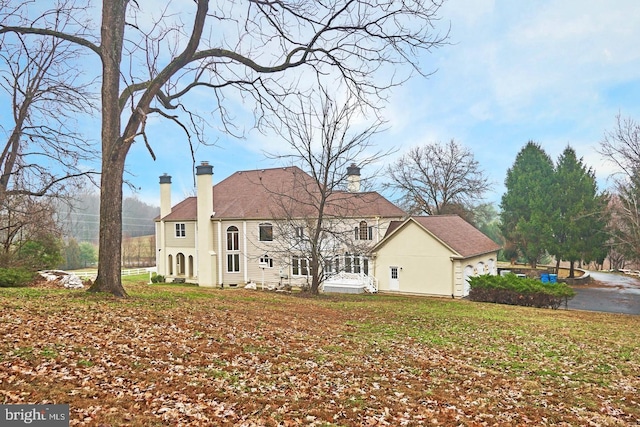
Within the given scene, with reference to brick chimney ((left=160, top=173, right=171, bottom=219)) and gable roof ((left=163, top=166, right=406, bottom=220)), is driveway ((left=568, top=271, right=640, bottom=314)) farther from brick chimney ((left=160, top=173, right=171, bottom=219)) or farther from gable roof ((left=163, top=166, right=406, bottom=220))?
brick chimney ((left=160, top=173, right=171, bottom=219))

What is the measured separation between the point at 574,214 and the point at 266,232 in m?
28.7

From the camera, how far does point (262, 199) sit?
30859 millimetres

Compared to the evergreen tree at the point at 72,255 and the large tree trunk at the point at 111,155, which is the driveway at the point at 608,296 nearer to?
the large tree trunk at the point at 111,155

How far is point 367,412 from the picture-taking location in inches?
204

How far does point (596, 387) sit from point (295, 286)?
22.3 meters

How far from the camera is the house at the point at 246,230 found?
91.0ft

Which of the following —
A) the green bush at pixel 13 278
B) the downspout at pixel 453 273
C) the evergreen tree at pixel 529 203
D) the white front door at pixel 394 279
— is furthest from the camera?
the evergreen tree at pixel 529 203

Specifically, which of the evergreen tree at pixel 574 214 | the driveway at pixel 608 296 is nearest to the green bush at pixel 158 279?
the driveway at pixel 608 296

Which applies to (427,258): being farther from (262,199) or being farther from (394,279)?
(262,199)

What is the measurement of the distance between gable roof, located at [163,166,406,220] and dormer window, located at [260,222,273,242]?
27.5 inches

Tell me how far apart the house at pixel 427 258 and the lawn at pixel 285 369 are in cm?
1313

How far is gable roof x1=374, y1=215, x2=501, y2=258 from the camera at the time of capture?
25.3 m

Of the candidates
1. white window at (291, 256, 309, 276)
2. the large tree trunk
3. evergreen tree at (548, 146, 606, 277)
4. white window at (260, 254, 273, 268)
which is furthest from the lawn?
evergreen tree at (548, 146, 606, 277)

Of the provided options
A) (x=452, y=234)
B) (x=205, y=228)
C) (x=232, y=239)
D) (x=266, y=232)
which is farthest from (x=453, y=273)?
(x=205, y=228)
